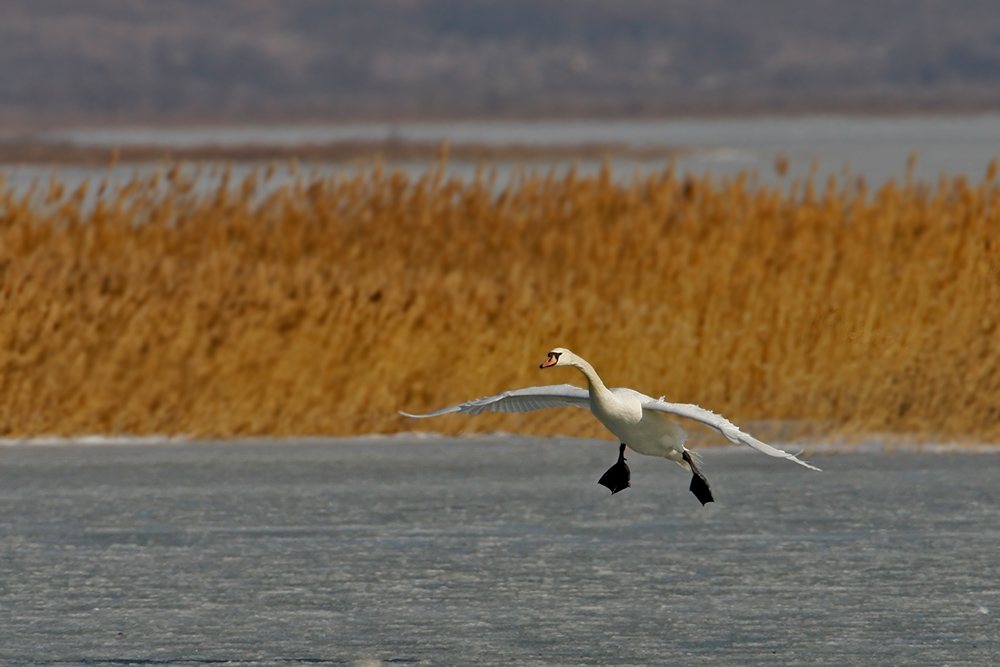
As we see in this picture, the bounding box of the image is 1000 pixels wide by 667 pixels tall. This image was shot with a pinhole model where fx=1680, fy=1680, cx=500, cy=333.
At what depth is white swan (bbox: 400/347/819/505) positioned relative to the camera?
5.39 meters

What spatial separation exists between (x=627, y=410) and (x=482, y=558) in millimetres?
2552

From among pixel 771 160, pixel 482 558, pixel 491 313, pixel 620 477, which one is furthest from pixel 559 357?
pixel 771 160

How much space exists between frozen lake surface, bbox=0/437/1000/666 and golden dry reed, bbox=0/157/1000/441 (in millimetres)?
515

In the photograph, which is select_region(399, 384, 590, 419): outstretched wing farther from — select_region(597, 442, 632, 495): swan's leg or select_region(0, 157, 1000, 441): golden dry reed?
select_region(0, 157, 1000, 441): golden dry reed

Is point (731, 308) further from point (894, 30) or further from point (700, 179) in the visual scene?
point (894, 30)

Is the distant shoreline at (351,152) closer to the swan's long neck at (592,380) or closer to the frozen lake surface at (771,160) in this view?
the frozen lake surface at (771,160)

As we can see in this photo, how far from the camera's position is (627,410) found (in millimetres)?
5578

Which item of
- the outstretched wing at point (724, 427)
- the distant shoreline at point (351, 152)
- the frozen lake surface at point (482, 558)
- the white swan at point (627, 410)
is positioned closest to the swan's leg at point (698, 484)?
the white swan at point (627, 410)

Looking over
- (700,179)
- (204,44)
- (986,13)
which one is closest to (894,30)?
(986,13)

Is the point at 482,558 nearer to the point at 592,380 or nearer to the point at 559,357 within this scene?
the point at 592,380

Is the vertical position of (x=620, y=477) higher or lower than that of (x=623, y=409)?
lower

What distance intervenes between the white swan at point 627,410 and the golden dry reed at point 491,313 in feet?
16.6

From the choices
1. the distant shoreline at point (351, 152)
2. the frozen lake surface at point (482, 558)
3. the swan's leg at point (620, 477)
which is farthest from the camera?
the distant shoreline at point (351, 152)

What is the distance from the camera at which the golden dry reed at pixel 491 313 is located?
1153cm
